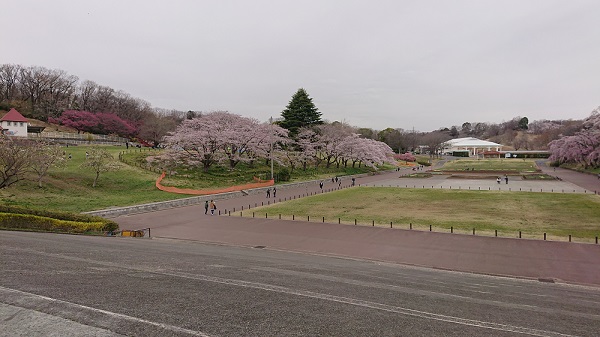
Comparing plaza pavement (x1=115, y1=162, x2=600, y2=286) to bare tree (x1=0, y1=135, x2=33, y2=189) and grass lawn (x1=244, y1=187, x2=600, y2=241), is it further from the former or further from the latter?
bare tree (x1=0, y1=135, x2=33, y2=189)

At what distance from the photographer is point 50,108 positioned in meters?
87.1

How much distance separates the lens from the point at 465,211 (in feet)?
94.2

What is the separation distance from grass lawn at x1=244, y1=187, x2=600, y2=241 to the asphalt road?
10302 mm

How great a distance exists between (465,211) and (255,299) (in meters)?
25.0

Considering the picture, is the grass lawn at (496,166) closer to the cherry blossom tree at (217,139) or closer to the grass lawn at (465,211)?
the grass lawn at (465,211)

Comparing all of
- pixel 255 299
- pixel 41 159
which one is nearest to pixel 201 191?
pixel 41 159

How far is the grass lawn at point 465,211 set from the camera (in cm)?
2245

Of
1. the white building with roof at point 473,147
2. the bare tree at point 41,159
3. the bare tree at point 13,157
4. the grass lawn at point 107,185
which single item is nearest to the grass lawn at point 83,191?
the grass lawn at point 107,185

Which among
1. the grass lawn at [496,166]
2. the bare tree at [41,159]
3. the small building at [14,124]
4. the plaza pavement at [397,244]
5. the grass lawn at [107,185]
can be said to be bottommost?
the plaza pavement at [397,244]

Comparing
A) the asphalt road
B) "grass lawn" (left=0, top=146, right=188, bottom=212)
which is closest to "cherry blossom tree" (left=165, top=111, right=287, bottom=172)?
"grass lawn" (left=0, top=146, right=188, bottom=212)

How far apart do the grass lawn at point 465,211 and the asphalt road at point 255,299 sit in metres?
10.3

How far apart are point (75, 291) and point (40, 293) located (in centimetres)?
69

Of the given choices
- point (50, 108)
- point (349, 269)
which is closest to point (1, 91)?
point (50, 108)

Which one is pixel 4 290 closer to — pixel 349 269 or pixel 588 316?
pixel 349 269
